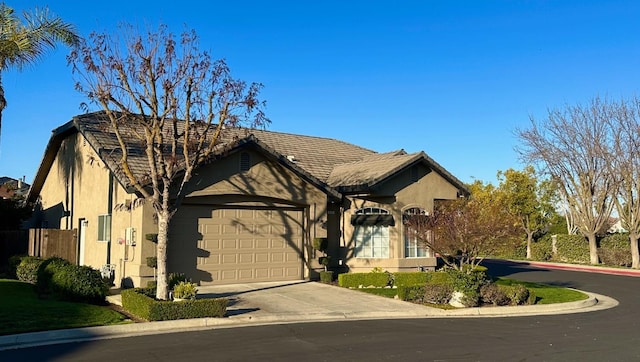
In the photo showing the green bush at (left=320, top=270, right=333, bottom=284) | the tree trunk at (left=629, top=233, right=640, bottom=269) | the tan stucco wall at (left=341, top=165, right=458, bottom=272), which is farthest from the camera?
the tree trunk at (left=629, top=233, right=640, bottom=269)

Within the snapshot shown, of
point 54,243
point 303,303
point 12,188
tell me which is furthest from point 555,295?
point 12,188

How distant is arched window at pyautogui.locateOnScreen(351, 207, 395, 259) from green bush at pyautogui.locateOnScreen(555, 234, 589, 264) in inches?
795

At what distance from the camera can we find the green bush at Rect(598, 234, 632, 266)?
3350 centimetres

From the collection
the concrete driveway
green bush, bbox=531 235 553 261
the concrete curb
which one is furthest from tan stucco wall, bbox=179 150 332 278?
green bush, bbox=531 235 553 261

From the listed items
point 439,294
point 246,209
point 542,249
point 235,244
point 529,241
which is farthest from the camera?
point 529,241

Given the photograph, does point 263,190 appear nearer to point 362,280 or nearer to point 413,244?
point 362,280

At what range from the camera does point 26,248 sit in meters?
21.3

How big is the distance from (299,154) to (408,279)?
341 inches

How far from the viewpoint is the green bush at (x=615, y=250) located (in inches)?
1319

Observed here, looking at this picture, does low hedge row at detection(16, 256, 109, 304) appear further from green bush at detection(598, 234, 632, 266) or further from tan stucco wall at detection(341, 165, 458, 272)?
green bush at detection(598, 234, 632, 266)

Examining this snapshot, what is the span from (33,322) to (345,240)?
12346 millimetres

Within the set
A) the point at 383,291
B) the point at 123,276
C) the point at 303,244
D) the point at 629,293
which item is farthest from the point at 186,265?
the point at 629,293

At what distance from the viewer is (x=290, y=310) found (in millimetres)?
14242

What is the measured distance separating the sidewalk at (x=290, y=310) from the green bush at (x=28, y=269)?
12.3ft
